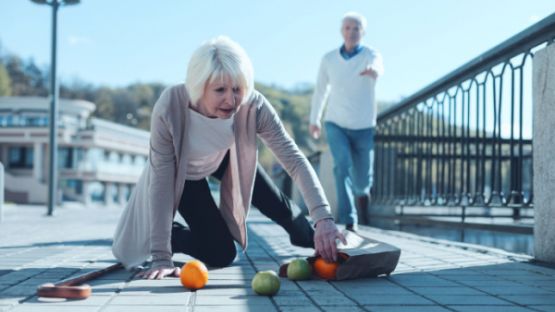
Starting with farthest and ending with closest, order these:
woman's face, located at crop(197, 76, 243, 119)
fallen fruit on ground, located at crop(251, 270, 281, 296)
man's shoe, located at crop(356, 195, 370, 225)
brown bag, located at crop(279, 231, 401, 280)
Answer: man's shoe, located at crop(356, 195, 370, 225) → brown bag, located at crop(279, 231, 401, 280) → woman's face, located at crop(197, 76, 243, 119) → fallen fruit on ground, located at crop(251, 270, 281, 296)

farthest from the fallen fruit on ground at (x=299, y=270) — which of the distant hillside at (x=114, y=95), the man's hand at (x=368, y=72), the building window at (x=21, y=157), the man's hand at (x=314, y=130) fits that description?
the distant hillside at (x=114, y=95)

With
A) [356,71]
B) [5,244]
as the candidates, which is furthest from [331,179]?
[5,244]

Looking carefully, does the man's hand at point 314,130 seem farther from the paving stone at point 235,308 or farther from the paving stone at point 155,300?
the paving stone at point 235,308

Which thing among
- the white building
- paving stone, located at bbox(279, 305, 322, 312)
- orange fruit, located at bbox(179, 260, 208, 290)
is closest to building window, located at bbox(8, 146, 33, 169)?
the white building

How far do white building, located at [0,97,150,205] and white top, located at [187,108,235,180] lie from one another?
172 ft

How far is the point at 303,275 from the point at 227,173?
1029 mm

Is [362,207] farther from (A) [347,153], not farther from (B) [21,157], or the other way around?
(B) [21,157]

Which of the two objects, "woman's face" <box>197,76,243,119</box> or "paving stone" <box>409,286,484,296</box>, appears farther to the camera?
"woman's face" <box>197,76,243,119</box>

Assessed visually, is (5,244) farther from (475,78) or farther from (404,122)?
(404,122)

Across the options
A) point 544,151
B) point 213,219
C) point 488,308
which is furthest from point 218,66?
point 544,151

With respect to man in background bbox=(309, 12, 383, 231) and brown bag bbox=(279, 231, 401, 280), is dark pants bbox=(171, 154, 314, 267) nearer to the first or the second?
brown bag bbox=(279, 231, 401, 280)

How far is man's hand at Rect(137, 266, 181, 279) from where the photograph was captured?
4016 millimetres

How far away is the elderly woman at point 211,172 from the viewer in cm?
379

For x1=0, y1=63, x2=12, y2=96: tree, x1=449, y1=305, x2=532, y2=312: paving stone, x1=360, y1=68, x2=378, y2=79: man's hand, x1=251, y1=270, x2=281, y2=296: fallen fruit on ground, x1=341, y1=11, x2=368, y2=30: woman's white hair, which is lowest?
x1=449, y1=305, x2=532, y2=312: paving stone
